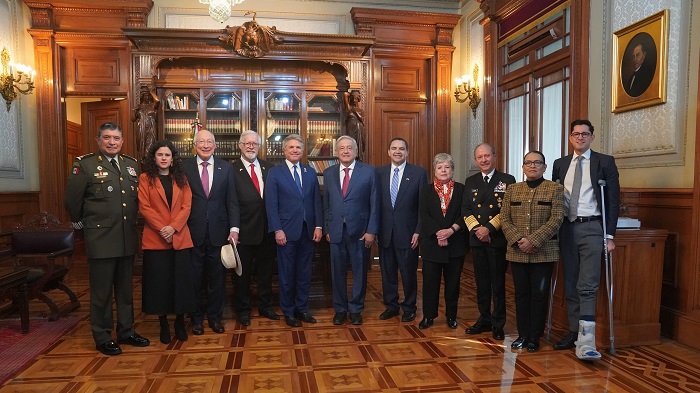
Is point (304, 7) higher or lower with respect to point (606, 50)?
higher

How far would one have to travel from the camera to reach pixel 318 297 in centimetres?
461

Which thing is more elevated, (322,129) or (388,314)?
(322,129)

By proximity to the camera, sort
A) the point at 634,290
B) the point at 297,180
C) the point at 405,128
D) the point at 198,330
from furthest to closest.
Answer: the point at 405,128 → the point at 297,180 → the point at 198,330 → the point at 634,290

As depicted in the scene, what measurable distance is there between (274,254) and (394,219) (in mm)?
1090

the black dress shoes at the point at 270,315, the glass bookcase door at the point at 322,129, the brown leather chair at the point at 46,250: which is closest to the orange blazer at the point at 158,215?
the black dress shoes at the point at 270,315

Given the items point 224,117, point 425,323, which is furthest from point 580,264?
point 224,117

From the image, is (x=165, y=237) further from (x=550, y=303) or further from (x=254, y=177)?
(x=550, y=303)

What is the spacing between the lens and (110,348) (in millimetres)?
3156

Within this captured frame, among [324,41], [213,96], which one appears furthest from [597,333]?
[213,96]

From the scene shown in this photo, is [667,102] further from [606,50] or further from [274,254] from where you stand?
[274,254]

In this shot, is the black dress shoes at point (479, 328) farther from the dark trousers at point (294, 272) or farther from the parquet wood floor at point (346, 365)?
the dark trousers at point (294, 272)

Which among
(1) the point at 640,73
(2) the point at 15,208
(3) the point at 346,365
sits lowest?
(3) the point at 346,365

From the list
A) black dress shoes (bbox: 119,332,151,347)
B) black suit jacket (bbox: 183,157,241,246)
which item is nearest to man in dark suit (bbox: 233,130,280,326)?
black suit jacket (bbox: 183,157,241,246)

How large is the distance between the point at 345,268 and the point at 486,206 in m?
1.23
